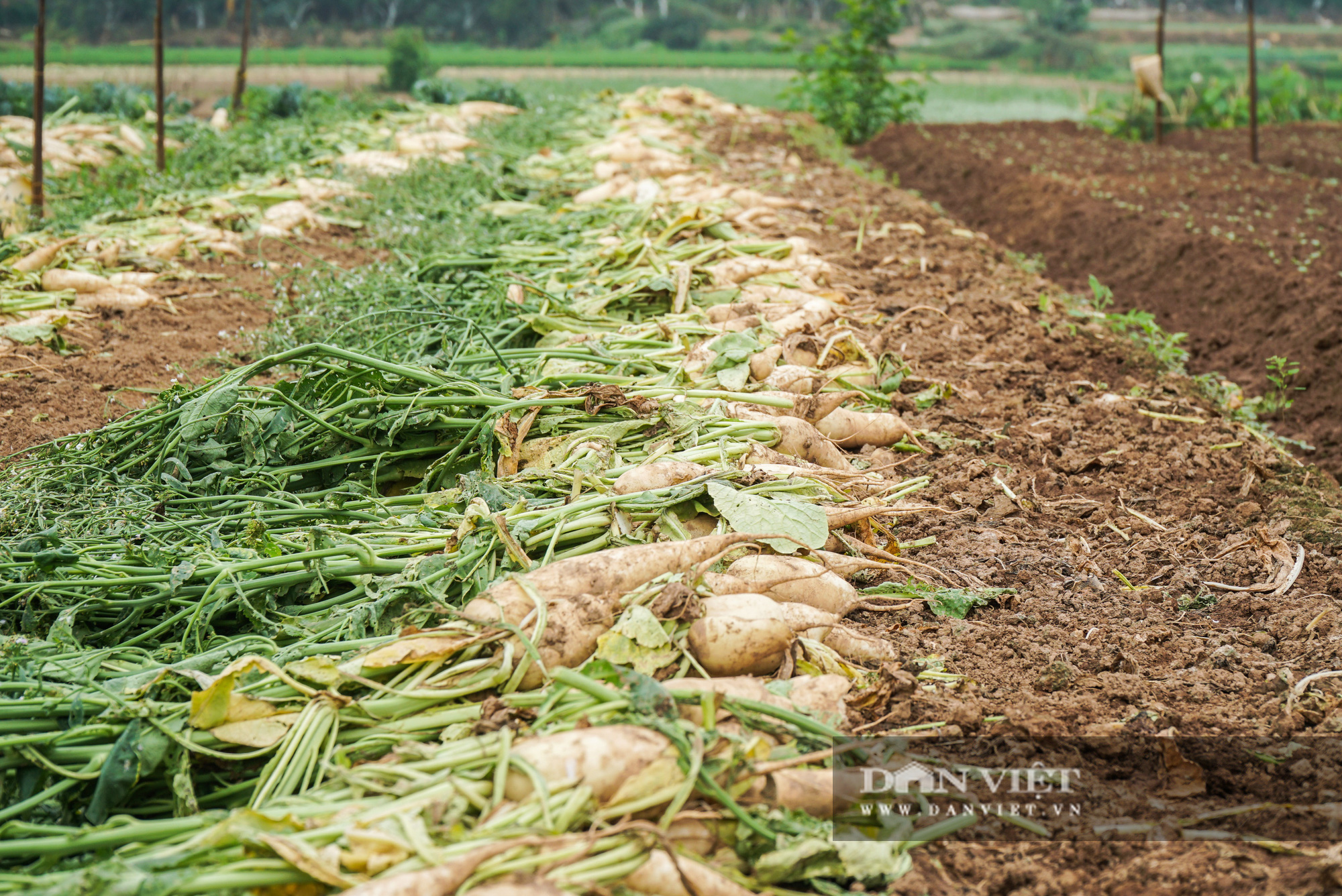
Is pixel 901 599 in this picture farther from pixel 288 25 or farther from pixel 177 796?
pixel 288 25

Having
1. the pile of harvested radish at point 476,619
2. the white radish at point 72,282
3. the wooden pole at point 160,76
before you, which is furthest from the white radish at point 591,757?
the wooden pole at point 160,76

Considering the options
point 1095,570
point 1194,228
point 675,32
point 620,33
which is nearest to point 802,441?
point 1095,570

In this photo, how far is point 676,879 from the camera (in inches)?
59.2

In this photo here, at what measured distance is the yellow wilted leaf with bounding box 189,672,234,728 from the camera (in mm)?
1743

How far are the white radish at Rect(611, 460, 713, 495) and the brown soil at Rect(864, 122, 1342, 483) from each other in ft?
10.1

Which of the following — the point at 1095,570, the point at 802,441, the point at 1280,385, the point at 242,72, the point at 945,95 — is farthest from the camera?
the point at 945,95

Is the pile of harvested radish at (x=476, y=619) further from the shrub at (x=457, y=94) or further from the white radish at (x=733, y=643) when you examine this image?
A: the shrub at (x=457, y=94)

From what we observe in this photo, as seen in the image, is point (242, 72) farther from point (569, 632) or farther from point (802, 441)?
point (569, 632)

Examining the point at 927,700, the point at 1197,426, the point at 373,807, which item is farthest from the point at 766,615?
the point at 1197,426

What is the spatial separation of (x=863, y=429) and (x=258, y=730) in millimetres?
2265

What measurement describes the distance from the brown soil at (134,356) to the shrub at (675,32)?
21.6 meters

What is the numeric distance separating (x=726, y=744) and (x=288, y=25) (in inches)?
1036

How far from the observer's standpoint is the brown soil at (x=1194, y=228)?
481cm

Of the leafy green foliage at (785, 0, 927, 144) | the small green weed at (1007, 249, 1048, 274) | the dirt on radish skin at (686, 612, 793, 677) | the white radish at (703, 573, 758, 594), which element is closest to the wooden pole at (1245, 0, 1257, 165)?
the small green weed at (1007, 249, 1048, 274)
